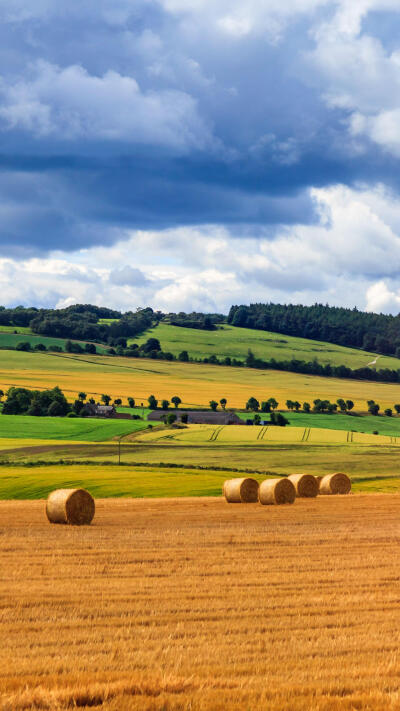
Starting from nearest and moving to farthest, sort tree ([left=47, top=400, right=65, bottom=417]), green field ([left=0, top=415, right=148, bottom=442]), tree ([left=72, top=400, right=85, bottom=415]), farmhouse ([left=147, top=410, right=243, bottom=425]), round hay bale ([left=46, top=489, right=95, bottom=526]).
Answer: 1. round hay bale ([left=46, top=489, right=95, bottom=526])
2. green field ([left=0, top=415, right=148, bottom=442])
3. farmhouse ([left=147, top=410, right=243, bottom=425])
4. tree ([left=47, top=400, right=65, bottom=417])
5. tree ([left=72, top=400, right=85, bottom=415])

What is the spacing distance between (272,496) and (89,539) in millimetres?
13696

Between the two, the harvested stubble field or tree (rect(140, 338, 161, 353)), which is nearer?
the harvested stubble field

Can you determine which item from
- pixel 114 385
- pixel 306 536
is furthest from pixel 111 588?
pixel 114 385

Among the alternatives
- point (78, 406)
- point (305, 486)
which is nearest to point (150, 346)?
point (78, 406)

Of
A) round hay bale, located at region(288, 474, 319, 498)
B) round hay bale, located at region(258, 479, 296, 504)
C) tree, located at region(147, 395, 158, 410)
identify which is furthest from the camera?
tree, located at region(147, 395, 158, 410)

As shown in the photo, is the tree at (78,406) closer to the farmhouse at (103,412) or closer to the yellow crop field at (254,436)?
the farmhouse at (103,412)

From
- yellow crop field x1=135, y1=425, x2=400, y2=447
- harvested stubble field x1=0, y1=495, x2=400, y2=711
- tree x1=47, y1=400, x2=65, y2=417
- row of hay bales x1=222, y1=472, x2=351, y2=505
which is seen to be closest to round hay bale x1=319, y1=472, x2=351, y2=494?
row of hay bales x1=222, y1=472, x2=351, y2=505

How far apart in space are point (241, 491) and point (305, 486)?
4.30m

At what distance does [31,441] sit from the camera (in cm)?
7900

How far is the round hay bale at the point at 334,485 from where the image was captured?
41500mm

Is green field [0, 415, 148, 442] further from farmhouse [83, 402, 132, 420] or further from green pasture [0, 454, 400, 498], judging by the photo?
green pasture [0, 454, 400, 498]

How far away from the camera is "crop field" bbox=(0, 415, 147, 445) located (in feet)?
281

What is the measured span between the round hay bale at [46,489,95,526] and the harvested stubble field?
2.25 metres

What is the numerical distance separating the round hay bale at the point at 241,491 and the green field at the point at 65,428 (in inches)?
1988
